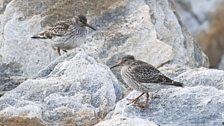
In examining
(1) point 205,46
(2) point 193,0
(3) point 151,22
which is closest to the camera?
(3) point 151,22

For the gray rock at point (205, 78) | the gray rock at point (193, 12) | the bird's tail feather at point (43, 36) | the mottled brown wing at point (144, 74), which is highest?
the bird's tail feather at point (43, 36)

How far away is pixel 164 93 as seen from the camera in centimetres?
1281

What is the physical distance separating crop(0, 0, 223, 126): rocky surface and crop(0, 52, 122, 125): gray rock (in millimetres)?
16

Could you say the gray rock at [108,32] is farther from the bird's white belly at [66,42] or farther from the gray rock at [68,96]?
the gray rock at [68,96]

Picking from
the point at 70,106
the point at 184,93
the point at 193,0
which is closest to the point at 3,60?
the point at 70,106

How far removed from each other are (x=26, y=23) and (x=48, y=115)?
17.4 ft

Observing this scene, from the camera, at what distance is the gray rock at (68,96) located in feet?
42.1

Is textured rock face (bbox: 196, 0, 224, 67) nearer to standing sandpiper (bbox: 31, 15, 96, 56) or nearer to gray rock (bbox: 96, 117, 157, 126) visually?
standing sandpiper (bbox: 31, 15, 96, 56)

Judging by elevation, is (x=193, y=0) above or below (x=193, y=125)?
below

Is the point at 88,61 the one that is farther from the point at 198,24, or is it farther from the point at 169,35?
the point at 198,24

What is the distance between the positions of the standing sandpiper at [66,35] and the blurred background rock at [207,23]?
11.4 m

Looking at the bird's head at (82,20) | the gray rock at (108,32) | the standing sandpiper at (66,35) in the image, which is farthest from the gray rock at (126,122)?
the bird's head at (82,20)

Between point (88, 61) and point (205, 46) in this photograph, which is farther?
point (205, 46)

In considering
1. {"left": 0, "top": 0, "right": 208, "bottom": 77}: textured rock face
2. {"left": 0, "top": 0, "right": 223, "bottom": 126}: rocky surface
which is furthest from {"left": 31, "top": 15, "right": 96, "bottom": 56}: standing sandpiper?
{"left": 0, "top": 0, "right": 208, "bottom": 77}: textured rock face
